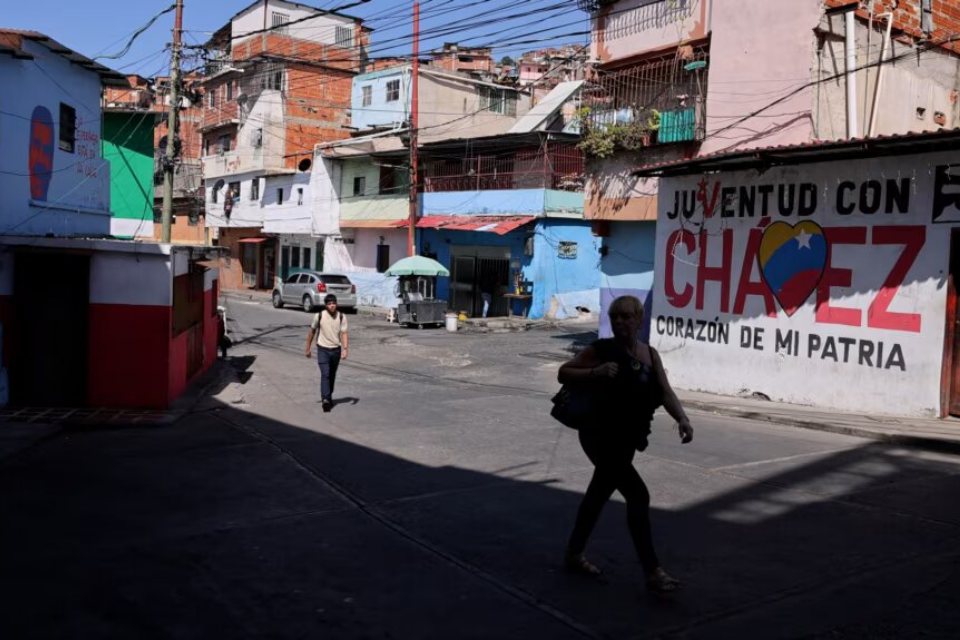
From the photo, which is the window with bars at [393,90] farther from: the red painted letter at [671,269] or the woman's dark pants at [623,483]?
the woman's dark pants at [623,483]

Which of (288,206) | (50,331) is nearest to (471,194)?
(288,206)

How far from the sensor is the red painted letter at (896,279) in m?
11.5

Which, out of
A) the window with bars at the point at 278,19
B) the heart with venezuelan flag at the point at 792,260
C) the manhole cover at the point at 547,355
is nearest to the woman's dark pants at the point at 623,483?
the heart with venezuelan flag at the point at 792,260

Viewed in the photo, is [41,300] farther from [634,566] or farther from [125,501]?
[634,566]

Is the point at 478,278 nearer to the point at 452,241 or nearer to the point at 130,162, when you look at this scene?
the point at 452,241

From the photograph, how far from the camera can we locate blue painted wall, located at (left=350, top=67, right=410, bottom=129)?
38250mm

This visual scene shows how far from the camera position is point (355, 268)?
41.2 meters

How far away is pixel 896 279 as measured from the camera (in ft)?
38.6

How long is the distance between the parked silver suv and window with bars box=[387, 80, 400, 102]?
9200 mm

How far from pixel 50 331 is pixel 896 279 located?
39.9 ft

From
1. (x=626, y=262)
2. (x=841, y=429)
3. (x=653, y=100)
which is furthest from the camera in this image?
(x=626, y=262)

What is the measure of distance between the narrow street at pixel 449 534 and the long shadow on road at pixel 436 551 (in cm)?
2

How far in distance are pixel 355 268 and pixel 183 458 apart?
105 feet

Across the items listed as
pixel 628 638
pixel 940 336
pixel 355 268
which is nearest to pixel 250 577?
pixel 628 638
